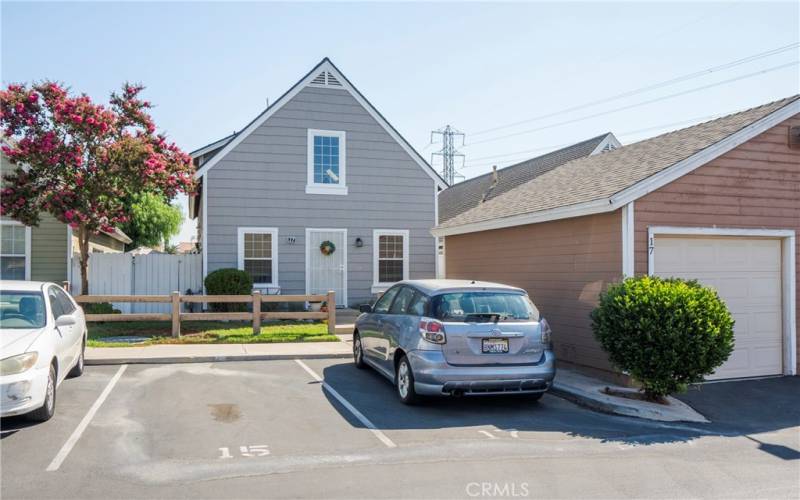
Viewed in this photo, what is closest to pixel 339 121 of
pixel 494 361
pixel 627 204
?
pixel 627 204

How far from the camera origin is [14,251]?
16.7 meters

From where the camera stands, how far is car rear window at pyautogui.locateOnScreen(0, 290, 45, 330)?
7445 millimetres

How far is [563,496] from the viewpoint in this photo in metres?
5.04

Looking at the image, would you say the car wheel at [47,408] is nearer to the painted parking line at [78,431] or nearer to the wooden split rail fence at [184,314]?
the painted parking line at [78,431]

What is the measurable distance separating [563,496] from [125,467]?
375 cm

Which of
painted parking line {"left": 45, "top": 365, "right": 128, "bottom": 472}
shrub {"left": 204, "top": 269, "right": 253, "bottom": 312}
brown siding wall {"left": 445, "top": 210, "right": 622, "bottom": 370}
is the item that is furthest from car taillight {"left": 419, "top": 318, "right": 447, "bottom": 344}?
shrub {"left": 204, "top": 269, "right": 253, "bottom": 312}

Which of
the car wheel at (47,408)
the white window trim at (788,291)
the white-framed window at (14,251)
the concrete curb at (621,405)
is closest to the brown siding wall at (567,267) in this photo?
the concrete curb at (621,405)

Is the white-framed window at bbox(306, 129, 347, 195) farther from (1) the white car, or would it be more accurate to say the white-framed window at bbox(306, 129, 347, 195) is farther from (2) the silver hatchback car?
(2) the silver hatchback car

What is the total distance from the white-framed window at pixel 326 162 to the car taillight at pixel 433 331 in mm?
10757

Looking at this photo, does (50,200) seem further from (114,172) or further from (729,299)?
(729,299)

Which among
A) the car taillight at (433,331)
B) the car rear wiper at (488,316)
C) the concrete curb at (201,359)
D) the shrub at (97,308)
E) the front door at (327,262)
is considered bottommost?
the concrete curb at (201,359)

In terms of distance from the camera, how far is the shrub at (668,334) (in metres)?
7.98

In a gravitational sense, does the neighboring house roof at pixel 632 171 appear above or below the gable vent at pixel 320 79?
below

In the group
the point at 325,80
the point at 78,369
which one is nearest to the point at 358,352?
the point at 78,369
